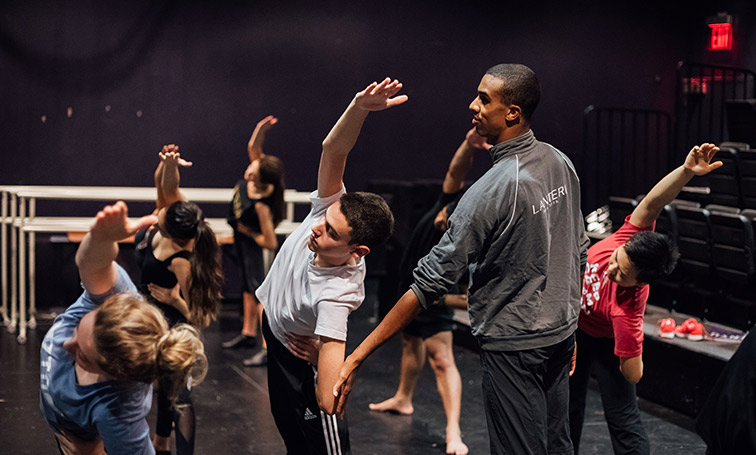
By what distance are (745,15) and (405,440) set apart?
661 cm

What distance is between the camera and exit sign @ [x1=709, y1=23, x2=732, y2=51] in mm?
9258

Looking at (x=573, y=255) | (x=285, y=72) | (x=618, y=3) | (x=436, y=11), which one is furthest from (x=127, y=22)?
(x=573, y=255)

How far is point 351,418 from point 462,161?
1552mm

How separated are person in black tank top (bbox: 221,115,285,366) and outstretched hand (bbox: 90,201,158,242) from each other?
3.78m

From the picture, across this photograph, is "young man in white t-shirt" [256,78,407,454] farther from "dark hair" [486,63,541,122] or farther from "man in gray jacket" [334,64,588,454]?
"dark hair" [486,63,541,122]

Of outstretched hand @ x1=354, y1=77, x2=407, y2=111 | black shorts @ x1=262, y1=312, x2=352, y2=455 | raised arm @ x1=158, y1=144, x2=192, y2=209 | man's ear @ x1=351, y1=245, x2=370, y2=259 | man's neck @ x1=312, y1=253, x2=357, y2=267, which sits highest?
outstretched hand @ x1=354, y1=77, x2=407, y2=111

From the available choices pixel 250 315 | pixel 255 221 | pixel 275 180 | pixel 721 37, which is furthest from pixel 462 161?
pixel 721 37

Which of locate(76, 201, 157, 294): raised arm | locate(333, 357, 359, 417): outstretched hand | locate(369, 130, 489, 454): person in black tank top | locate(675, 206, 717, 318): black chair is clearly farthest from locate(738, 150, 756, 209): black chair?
locate(76, 201, 157, 294): raised arm

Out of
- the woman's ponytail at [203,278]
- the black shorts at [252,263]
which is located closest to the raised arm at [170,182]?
the woman's ponytail at [203,278]

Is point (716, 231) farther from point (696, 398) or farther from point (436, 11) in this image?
point (436, 11)

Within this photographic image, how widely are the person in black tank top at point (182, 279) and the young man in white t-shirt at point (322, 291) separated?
815 millimetres

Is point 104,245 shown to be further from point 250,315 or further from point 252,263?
point 250,315

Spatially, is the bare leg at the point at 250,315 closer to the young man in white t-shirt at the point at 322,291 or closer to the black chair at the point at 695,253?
the black chair at the point at 695,253

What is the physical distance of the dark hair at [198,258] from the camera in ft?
12.3
